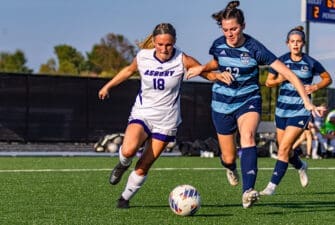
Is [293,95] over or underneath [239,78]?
underneath

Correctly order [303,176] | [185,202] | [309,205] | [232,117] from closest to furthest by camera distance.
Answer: [185,202] < [232,117] < [309,205] < [303,176]

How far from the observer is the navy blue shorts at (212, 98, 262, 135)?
763 cm

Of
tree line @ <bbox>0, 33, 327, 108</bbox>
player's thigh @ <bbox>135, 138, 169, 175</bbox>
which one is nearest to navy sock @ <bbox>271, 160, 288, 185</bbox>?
player's thigh @ <bbox>135, 138, 169, 175</bbox>

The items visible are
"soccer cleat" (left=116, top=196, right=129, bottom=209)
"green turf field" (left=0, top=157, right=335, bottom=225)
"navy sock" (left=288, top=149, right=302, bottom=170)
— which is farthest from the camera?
"navy sock" (left=288, top=149, right=302, bottom=170)

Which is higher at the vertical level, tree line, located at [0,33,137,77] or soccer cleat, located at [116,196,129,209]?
soccer cleat, located at [116,196,129,209]

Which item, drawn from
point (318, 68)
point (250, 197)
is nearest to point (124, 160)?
point (250, 197)

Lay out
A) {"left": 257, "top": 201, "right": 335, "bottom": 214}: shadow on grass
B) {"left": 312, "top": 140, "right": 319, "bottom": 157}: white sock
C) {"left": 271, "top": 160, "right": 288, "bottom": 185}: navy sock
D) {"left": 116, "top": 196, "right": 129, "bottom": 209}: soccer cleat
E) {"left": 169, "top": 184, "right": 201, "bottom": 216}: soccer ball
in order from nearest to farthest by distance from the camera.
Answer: {"left": 169, "top": 184, "right": 201, "bottom": 216}: soccer ball, {"left": 116, "top": 196, "right": 129, "bottom": 209}: soccer cleat, {"left": 257, "top": 201, "right": 335, "bottom": 214}: shadow on grass, {"left": 271, "top": 160, "right": 288, "bottom": 185}: navy sock, {"left": 312, "top": 140, "right": 319, "bottom": 157}: white sock

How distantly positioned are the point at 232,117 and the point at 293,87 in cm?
179

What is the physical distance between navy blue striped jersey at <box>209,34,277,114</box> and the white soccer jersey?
50cm

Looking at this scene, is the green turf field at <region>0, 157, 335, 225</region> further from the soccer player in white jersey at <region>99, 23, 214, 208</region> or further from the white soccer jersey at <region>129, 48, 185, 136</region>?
the white soccer jersey at <region>129, 48, 185, 136</region>

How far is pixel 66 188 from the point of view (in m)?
9.98

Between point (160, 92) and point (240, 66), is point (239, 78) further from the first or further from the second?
point (160, 92)

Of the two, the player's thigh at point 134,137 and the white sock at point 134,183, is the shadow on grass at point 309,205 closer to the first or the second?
the white sock at point 134,183

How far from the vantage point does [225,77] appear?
24.4 feet
